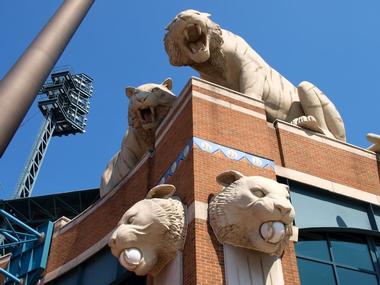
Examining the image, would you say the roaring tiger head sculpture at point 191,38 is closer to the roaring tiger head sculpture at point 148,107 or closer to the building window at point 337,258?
the roaring tiger head sculpture at point 148,107

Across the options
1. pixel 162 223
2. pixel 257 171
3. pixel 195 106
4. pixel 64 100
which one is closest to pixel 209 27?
pixel 195 106

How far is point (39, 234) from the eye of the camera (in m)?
16.1

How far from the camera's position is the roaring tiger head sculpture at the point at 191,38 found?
13.7m

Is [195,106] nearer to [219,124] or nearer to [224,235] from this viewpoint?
[219,124]

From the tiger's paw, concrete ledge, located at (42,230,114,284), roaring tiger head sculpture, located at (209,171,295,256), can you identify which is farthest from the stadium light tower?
roaring tiger head sculpture, located at (209,171,295,256)

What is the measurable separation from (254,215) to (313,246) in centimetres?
230

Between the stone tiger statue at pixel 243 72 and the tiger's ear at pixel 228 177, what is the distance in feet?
12.8

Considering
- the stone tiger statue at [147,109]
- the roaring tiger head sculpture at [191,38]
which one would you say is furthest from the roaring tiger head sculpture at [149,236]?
the roaring tiger head sculpture at [191,38]

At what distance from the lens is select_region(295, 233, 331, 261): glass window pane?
11.2 m

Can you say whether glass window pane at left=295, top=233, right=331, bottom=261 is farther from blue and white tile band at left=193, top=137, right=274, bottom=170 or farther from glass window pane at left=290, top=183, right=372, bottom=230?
blue and white tile band at left=193, top=137, right=274, bottom=170

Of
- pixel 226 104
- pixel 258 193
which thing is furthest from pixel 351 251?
pixel 226 104

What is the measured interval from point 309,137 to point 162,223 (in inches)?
188

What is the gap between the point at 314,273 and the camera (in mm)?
10953

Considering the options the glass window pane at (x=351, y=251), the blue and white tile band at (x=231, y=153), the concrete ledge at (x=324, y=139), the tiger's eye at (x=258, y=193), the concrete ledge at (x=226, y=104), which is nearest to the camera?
the tiger's eye at (x=258, y=193)
